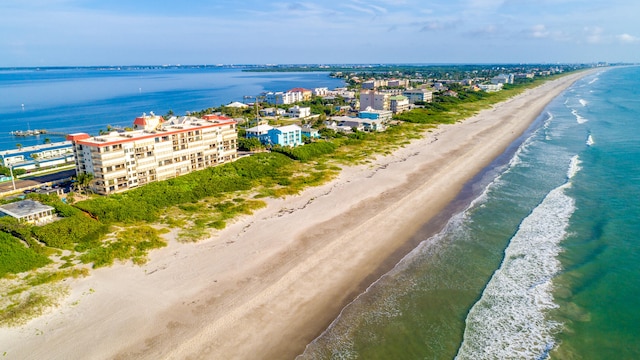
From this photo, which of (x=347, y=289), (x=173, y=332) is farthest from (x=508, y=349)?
(x=173, y=332)

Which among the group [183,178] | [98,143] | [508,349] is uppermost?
[98,143]

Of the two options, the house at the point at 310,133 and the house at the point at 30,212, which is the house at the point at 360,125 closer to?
the house at the point at 310,133

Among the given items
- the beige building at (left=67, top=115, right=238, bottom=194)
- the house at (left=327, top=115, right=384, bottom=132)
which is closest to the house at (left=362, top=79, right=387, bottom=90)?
the house at (left=327, top=115, right=384, bottom=132)

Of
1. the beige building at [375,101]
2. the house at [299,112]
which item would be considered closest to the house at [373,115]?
the beige building at [375,101]

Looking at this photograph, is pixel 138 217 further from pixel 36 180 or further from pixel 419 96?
pixel 419 96

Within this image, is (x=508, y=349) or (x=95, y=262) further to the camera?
(x=95, y=262)

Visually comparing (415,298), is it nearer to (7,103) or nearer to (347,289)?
(347,289)
